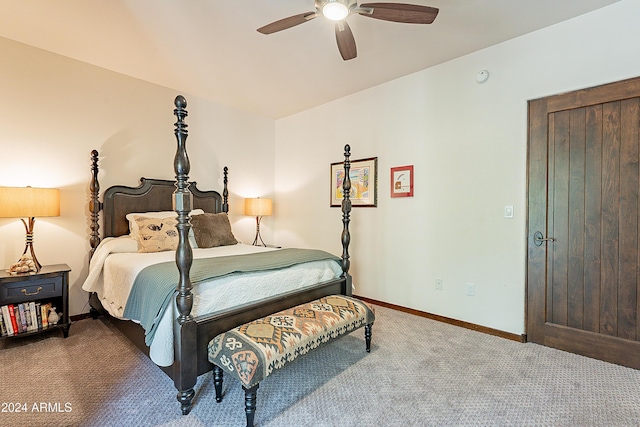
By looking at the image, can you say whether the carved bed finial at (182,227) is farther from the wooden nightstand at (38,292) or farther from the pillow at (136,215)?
the wooden nightstand at (38,292)

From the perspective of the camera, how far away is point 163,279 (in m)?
1.94

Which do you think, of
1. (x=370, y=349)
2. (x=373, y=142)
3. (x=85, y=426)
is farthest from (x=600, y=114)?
(x=85, y=426)

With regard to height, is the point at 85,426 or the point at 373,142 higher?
the point at 373,142

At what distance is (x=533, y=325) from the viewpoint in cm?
269

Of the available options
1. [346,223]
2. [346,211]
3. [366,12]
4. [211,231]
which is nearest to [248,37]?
[366,12]

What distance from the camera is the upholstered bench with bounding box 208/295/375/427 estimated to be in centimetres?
161

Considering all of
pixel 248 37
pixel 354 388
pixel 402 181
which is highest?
pixel 248 37

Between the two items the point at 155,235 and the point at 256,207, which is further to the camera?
the point at 256,207

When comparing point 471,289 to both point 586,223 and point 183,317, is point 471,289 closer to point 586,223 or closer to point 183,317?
point 586,223

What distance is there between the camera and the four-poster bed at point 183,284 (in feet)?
5.80

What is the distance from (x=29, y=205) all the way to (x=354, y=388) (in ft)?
10.0

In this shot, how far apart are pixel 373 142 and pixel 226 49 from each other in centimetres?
195

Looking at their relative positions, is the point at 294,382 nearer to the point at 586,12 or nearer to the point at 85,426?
the point at 85,426

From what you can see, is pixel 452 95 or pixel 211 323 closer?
pixel 211 323
